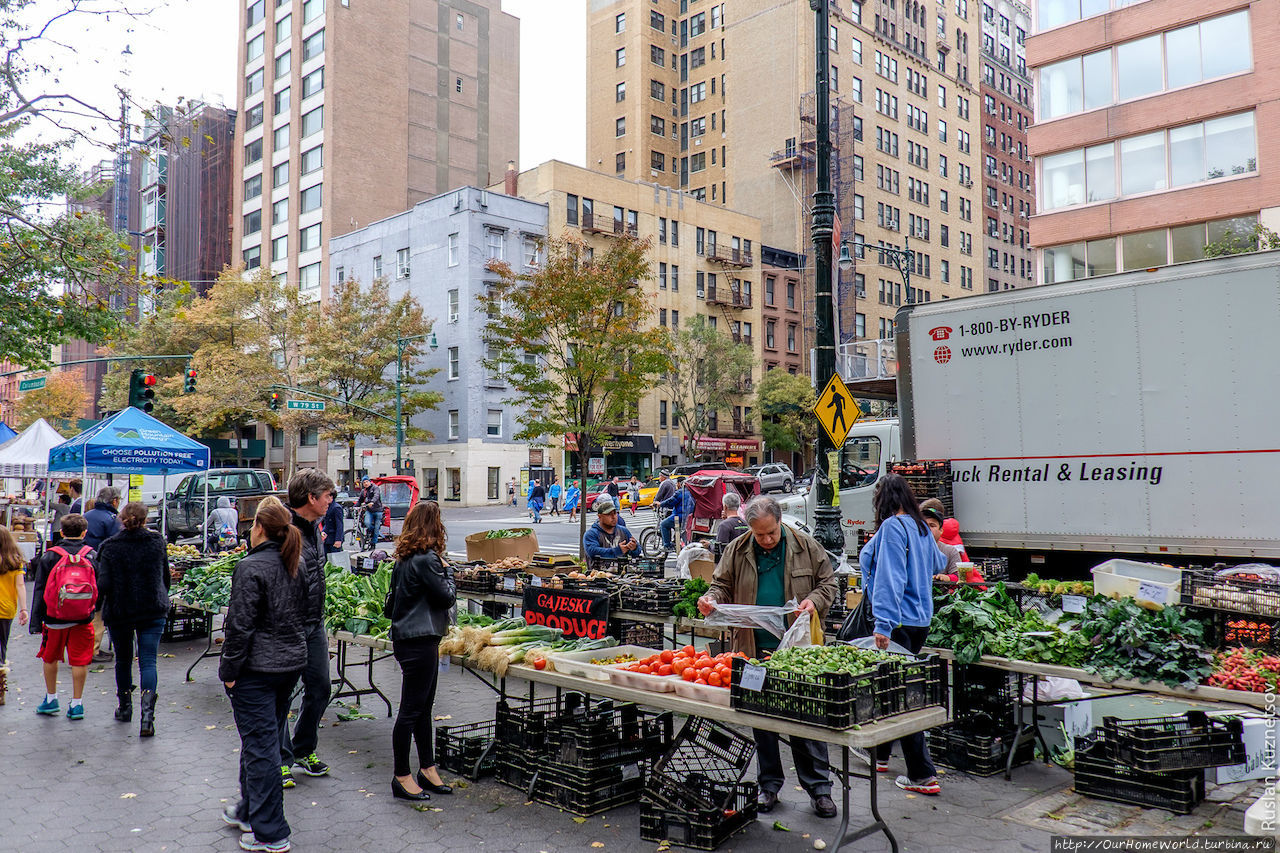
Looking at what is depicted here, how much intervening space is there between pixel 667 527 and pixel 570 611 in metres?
15.5

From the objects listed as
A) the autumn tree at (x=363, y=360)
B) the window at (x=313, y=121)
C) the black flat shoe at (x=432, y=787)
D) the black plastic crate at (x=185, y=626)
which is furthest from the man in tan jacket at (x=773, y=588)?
the window at (x=313, y=121)

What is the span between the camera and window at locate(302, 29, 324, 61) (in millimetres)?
62406

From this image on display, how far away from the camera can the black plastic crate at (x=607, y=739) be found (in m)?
6.10

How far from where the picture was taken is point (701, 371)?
5803cm

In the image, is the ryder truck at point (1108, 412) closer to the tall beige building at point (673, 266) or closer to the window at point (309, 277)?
the tall beige building at point (673, 266)

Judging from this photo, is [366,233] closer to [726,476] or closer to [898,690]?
[726,476]

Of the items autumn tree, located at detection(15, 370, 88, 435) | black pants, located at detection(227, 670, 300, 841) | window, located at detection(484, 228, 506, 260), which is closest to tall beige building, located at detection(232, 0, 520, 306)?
window, located at detection(484, 228, 506, 260)

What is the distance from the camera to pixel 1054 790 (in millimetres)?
6320

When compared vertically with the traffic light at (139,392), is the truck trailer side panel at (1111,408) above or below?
below

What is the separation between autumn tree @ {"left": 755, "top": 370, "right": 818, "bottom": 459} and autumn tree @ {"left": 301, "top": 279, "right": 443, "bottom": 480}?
23.7m

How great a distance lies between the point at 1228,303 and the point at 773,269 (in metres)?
59.2

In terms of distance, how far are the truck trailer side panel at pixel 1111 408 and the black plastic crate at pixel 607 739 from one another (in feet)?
22.4

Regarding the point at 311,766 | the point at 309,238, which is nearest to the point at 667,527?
the point at 311,766

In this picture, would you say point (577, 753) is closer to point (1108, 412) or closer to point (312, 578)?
point (312, 578)
